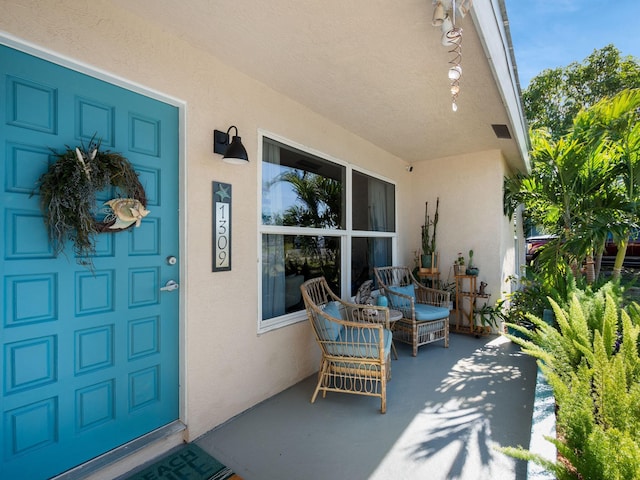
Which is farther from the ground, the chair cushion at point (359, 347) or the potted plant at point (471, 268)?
the potted plant at point (471, 268)

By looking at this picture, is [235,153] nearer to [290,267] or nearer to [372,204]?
[290,267]

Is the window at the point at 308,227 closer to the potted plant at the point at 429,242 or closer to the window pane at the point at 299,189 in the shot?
the window pane at the point at 299,189

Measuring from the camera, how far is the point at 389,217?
5012 mm

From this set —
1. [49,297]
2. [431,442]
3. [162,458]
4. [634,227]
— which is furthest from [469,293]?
[49,297]

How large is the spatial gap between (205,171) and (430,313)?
120 inches

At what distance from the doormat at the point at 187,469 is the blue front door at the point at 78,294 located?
226mm

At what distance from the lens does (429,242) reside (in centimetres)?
532

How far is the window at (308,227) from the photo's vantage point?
9.61ft

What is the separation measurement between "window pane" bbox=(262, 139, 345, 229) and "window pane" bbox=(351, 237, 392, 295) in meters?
0.49

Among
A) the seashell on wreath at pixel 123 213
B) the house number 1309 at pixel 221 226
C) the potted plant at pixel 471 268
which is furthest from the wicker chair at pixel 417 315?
the seashell on wreath at pixel 123 213

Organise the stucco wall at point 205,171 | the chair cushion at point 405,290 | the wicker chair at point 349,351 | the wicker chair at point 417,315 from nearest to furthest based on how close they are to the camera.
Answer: the stucco wall at point 205,171, the wicker chair at point 349,351, the wicker chair at point 417,315, the chair cushion at point 405,290

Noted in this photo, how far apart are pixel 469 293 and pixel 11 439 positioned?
4889mm

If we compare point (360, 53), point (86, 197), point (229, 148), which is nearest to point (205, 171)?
point (229, 148)

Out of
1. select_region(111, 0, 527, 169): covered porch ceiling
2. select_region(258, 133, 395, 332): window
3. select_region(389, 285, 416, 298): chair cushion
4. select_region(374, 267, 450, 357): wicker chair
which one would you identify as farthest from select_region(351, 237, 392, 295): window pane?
select_region(111, 0, 527, 169): covered porch ceiling
